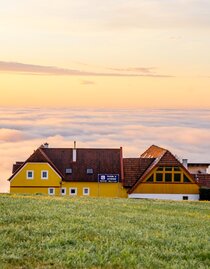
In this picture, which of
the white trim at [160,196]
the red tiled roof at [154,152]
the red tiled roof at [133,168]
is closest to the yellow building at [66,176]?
the red tiled roof at [133,168]

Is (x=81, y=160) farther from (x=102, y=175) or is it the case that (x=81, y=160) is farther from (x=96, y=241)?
(x=96, y=241)

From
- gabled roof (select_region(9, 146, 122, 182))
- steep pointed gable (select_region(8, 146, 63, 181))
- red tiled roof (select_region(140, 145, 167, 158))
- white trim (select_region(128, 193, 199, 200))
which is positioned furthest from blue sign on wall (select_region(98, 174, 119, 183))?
red tiled roof (select_region(140, 145, 167, 158))

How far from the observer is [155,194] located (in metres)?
63.8

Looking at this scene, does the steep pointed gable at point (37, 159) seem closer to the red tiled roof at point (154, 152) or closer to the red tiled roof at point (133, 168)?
the red tiled roof at point (133, 168)

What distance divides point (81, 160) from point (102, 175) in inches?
113

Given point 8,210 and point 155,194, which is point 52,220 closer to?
point 8,210

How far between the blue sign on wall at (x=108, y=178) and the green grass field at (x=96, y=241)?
4721 centimetres

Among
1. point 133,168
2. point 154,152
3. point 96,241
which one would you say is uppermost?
point 154,152

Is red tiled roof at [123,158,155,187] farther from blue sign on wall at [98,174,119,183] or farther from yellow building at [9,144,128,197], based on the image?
blue sign on wall at [98,174,119,183]

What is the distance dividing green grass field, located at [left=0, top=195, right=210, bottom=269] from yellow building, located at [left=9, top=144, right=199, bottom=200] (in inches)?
1814

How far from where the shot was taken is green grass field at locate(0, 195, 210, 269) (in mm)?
11203

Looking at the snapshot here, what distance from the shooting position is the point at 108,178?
6675 cm

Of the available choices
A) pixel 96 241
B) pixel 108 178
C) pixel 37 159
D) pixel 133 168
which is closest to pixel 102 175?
pixel 108 178

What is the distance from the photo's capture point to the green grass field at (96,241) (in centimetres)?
1120
